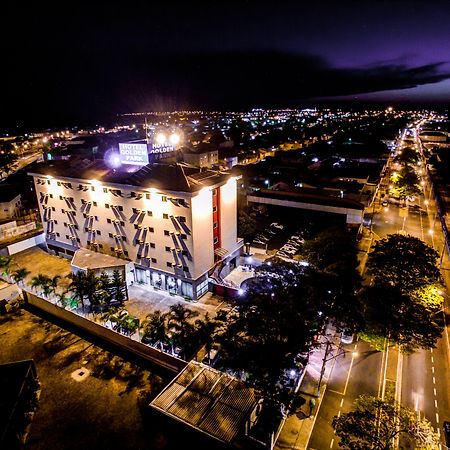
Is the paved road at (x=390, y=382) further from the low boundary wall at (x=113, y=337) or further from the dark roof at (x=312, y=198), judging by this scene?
the dark roof at (x=312, y=198)

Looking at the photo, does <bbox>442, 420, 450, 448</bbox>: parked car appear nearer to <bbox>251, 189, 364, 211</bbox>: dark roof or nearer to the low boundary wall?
the low boundary wall

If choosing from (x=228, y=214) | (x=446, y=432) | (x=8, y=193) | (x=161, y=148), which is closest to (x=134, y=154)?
(x=161, y=148)

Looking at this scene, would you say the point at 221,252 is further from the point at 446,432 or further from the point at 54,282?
the point at 446,432

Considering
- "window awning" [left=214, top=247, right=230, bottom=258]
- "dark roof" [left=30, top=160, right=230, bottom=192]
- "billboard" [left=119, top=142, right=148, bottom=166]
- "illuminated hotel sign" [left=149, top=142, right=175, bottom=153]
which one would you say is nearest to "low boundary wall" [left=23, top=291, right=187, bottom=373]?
"dark roof" [left=30, top=160, right=230, bottom=192]

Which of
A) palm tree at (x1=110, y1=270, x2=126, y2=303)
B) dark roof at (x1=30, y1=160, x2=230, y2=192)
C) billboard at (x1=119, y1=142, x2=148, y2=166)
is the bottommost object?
palm tree at (x1=110, y1=270, x2=126, y2=303)

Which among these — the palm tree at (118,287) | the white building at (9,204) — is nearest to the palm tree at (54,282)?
the palm tree at (118,287)

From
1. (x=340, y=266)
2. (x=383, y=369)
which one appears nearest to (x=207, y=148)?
(x=340, y=266)

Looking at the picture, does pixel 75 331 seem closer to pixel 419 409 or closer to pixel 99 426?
pixel 99 426
